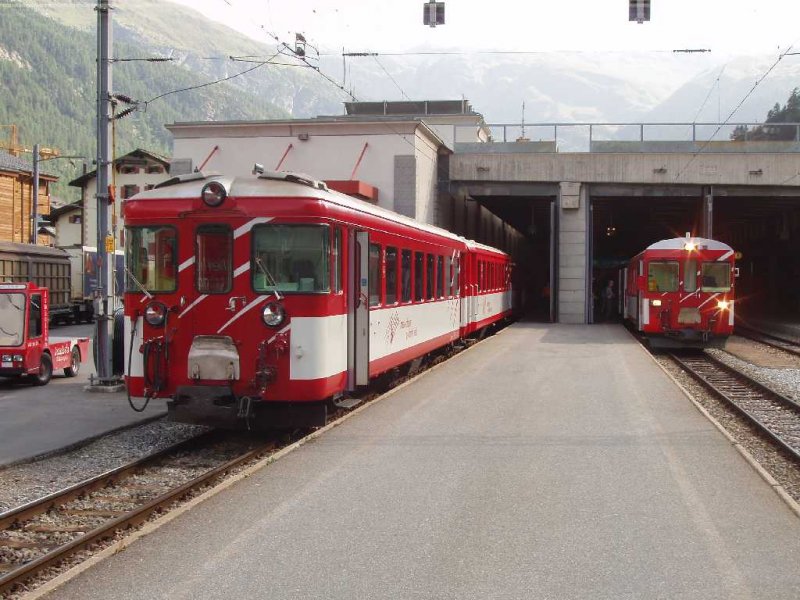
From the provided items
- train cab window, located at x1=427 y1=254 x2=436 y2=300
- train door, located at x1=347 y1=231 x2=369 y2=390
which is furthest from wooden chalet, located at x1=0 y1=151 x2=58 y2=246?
train door, located at x1=347 y1=231 x2=369 y2=390

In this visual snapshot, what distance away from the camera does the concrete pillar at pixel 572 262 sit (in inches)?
1293

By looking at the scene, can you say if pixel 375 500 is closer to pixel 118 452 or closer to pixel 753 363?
pixel 118 452

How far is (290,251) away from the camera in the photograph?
9.48 meters

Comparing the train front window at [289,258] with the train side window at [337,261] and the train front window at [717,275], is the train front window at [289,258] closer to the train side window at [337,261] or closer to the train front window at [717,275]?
the train side window at [337,261]

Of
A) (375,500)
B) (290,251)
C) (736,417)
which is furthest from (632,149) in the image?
(375,500)

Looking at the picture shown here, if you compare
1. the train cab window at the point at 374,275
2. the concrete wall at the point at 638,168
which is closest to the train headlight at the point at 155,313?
the train cab window at the point at 374,275

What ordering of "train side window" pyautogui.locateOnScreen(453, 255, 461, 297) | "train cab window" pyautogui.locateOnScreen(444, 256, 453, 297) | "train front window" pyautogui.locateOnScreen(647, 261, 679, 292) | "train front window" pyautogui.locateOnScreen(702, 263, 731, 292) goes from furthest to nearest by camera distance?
1. "train front window" pyautogui.locateOnScreen(647, 261, 679, 292)
2. "train front window" pyautogui.locateOnScreen(702, 263, 731, 292)
3. "train side window" pyautogui.locateOnScreen(453, 255, 461, 297)
4. "train cab window" pyautogui.locateOnScreen(444, 256, 453, 297)

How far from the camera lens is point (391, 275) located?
41.3ft

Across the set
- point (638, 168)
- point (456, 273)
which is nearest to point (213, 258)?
point (456, 273)

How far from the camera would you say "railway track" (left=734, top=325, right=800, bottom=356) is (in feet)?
81.0

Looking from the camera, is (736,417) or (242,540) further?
(736,417)

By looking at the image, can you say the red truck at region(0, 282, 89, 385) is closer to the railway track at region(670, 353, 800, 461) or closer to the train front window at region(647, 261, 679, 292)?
the railway track at region(670, 353, 800, 461)

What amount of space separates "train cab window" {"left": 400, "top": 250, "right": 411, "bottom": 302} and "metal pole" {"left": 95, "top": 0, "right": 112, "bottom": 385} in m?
4.91

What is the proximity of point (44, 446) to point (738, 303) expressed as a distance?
2049 inches
